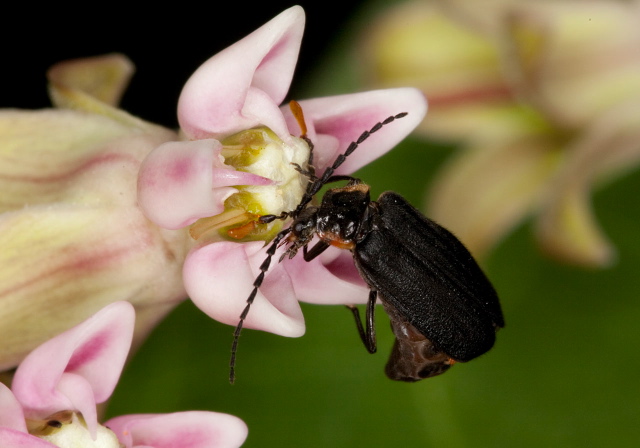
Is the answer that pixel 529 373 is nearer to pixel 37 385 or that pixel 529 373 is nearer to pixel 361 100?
pixel 361 100

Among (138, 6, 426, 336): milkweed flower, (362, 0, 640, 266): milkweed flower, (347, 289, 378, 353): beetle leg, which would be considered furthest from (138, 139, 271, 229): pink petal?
(362, 0, 640, 266): milkweed flower

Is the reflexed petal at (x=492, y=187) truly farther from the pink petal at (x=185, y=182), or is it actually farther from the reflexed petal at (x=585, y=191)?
the pink petal at (x=185, y=182)

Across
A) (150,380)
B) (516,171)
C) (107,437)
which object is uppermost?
(107,437)

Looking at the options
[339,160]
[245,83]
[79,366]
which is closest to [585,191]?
[339,160]

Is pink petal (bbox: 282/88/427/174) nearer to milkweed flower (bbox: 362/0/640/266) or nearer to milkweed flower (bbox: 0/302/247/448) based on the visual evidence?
milkweed flower (bbox: 0/302/247/448)

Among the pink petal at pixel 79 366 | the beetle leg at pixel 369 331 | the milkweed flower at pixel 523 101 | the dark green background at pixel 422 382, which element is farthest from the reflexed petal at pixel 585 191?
the pink petal at pixel 79 366

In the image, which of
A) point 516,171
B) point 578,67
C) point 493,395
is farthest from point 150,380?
point 578,67
